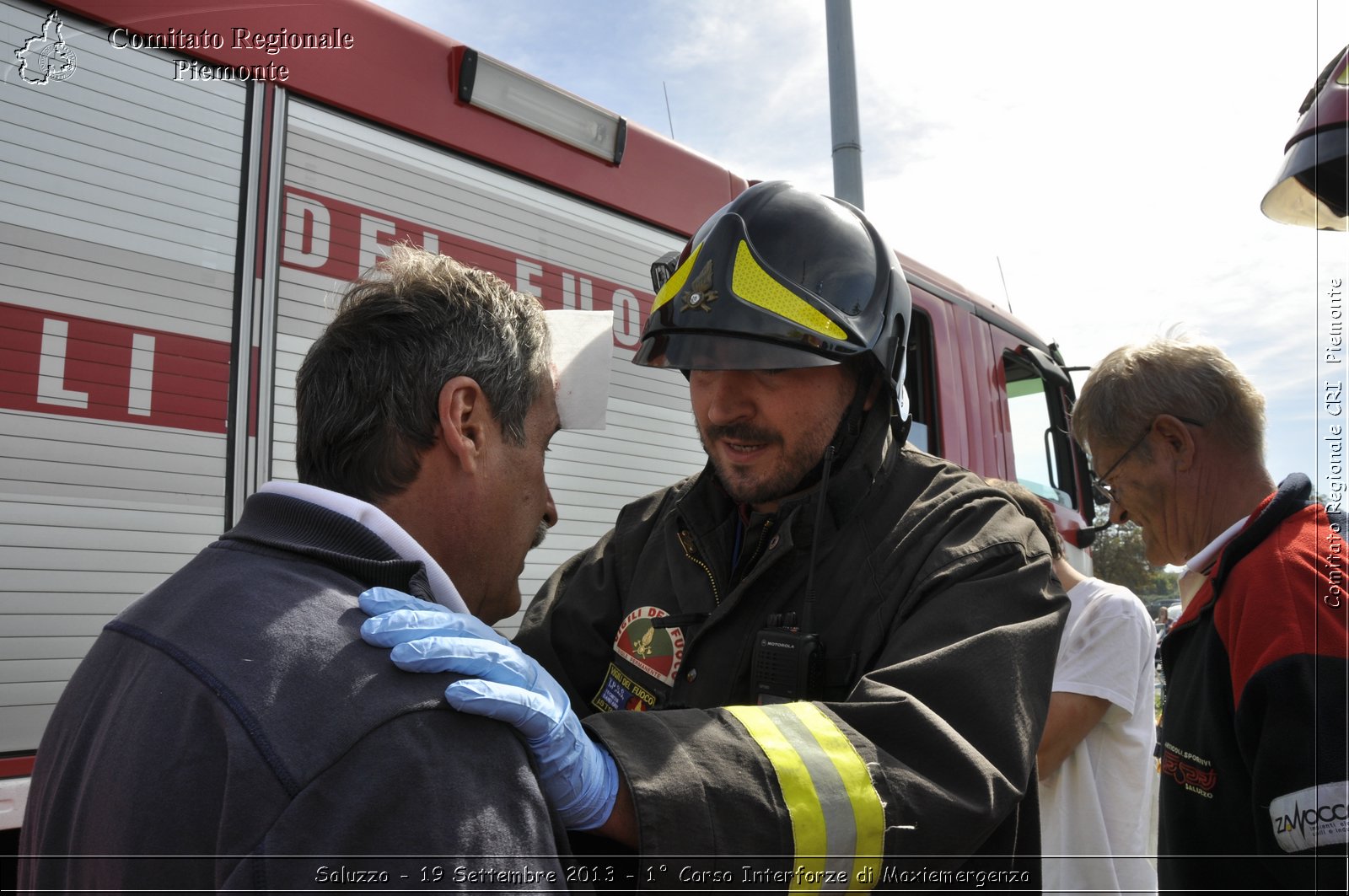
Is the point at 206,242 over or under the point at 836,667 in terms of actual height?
over

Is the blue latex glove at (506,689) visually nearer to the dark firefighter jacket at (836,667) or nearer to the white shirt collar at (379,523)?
the dark firefighter jacket at (836,667)

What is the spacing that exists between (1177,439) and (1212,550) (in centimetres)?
31

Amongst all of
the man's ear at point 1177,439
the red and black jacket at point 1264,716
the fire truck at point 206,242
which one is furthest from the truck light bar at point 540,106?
the red and black jacket at point 1264,716

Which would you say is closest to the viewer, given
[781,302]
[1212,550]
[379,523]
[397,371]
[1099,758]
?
[379,523]

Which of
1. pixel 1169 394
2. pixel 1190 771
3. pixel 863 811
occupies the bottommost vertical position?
pixel 1190 771

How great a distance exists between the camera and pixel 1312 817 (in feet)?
5.78

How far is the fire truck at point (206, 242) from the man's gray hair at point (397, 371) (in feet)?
2.87

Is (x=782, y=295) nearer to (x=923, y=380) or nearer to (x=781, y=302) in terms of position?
(x=781, y=302)

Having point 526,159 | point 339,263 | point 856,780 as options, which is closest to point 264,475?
point 339,263

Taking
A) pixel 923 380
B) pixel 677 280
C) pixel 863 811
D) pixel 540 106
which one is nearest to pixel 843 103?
pixel 923 380

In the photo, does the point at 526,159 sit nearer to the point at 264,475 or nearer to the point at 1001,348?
the point at 264,475

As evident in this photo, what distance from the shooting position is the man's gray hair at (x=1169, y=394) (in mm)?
2482

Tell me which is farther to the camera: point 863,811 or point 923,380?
point 923,380

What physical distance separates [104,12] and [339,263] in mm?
777
